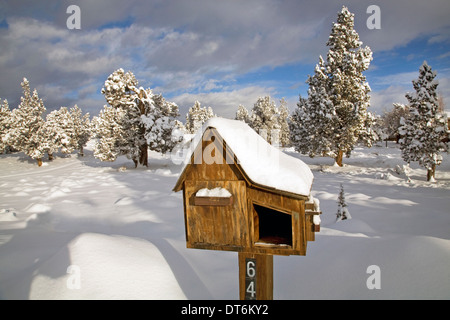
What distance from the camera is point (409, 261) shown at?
5543 millimetres

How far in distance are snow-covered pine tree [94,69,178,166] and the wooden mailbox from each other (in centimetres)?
2434

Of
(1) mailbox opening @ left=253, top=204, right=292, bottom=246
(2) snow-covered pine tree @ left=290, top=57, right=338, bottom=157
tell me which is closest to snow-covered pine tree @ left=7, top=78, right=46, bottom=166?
(2) snow-covered pine tree @ left=290, top=57, right=338, bottom=157

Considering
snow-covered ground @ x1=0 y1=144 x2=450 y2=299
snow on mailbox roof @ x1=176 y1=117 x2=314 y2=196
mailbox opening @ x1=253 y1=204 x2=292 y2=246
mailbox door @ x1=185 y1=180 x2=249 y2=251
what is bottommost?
snow-covered ground @ x1=0 y1=144 x2=450 y2=299

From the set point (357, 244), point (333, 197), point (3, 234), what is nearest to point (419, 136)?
point (333, 197)

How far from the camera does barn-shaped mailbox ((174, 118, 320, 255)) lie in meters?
3.84

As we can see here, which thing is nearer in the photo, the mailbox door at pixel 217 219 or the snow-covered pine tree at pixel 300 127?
the mailbox door at pixel 217 219

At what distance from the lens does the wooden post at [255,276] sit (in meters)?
4.37

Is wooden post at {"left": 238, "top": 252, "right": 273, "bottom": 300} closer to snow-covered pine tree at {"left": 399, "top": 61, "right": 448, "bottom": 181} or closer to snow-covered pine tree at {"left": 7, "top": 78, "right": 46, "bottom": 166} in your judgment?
snow-covered pine tree at {"left": 399, "top": 61, "right": 448, "bottom": 181}

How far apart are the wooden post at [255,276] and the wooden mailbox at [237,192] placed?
0.07m

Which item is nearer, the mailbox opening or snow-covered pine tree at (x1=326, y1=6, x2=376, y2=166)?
the mailbox opening

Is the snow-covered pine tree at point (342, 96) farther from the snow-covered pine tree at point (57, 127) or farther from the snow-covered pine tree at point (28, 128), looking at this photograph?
the snow-covered pine tree at point (57, 127)

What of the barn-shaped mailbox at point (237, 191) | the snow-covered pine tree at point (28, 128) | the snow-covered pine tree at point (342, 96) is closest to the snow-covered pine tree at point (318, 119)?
the snow-covered pine tree at point (342, 96)
